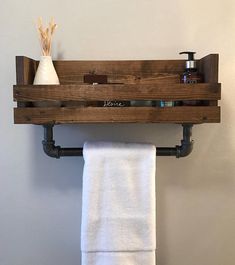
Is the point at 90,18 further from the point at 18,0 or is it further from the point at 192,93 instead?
the point at 192,93

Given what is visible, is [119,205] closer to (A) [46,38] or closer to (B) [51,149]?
(B) [51,149]

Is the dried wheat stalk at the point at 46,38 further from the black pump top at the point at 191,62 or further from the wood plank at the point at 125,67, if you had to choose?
the black pump top at the point at 191,62

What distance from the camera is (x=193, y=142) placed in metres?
0.97

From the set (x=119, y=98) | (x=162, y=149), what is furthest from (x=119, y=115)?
(x=162, y=149)

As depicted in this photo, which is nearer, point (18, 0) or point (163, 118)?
point (163, 118)

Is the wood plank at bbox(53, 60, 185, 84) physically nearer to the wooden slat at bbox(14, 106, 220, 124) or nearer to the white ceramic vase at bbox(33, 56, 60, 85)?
the white ceramic vase at bbox(33, 56, 60, 85)

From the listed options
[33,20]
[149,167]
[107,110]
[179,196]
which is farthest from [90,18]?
[179,196]

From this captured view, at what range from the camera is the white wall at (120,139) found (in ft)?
3.30

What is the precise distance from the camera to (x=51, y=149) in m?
0.94

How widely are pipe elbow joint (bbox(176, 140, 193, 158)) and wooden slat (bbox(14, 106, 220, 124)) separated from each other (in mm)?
118

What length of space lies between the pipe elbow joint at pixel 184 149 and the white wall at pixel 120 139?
8 cm

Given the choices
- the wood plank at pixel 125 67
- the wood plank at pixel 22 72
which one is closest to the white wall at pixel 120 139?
the wood plank at pixel 125 67

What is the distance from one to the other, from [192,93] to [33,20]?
20.7 inches

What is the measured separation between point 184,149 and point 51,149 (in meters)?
0.37
